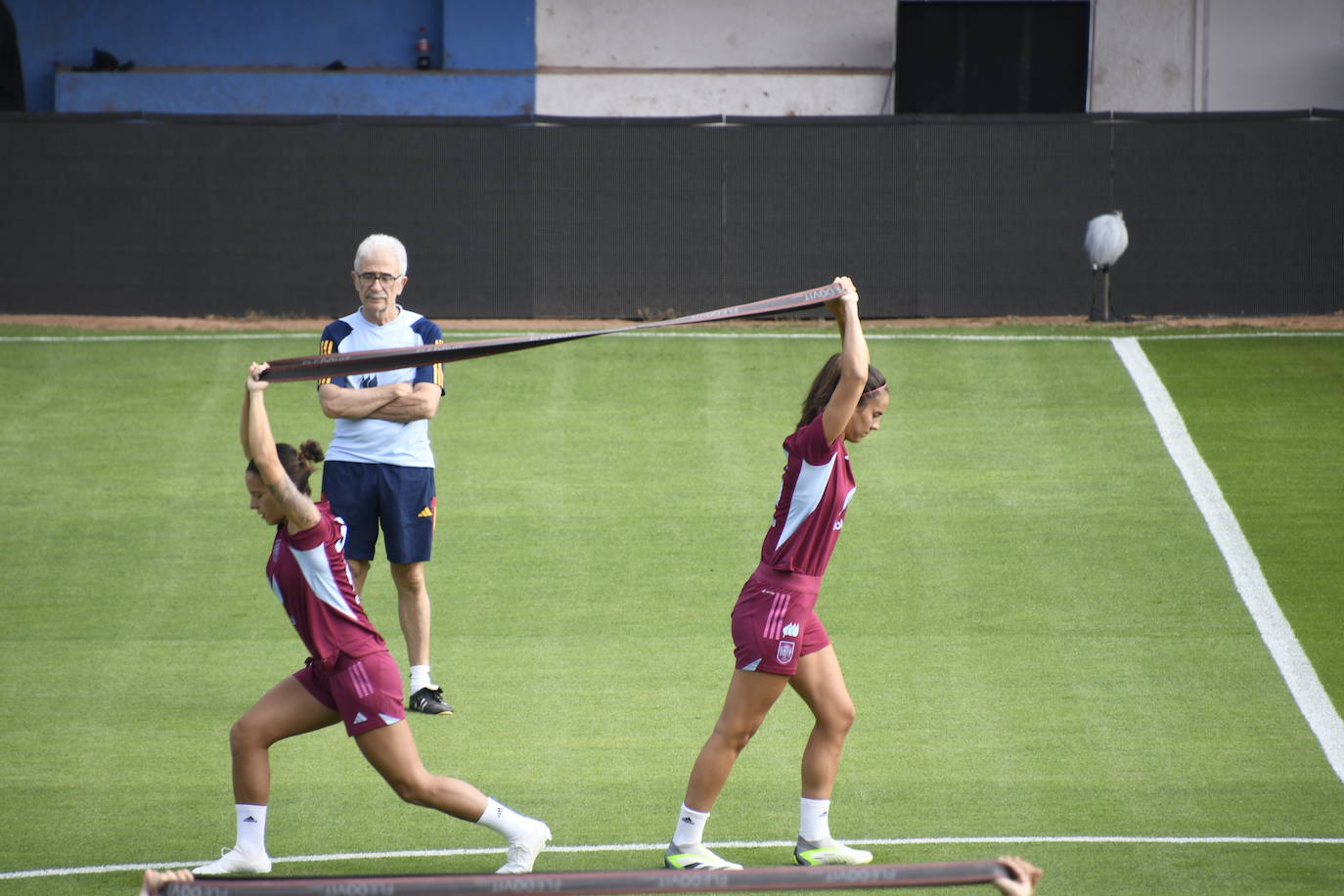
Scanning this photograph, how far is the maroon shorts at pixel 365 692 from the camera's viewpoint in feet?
18.6

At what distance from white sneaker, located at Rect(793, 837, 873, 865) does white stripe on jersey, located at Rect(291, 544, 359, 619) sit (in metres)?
A: 1.99

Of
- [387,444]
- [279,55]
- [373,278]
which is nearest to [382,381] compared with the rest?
[387,444]

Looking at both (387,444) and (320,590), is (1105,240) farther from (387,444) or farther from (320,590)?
(320,590)

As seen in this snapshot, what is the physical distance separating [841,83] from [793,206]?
7.31 metres

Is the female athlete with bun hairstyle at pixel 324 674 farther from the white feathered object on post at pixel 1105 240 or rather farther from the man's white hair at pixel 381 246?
the white feathered object on post at pixel 1105 240

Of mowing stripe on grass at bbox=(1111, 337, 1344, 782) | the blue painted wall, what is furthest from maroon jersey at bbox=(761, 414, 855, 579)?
the blue painted wall

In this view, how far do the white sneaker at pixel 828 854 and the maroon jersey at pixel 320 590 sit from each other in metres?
1.85

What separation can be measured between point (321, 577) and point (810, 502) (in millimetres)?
1800

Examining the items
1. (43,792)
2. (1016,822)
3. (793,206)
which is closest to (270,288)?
(793,206)

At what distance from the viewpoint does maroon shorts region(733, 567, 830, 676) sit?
5945 mm

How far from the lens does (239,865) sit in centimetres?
603

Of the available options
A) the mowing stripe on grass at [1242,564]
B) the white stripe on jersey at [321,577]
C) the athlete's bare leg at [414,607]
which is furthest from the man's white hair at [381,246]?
the mowing stripe on grass at [1242,564]

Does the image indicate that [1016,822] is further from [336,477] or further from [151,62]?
[151,62]

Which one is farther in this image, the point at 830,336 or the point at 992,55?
the point at 992,55
